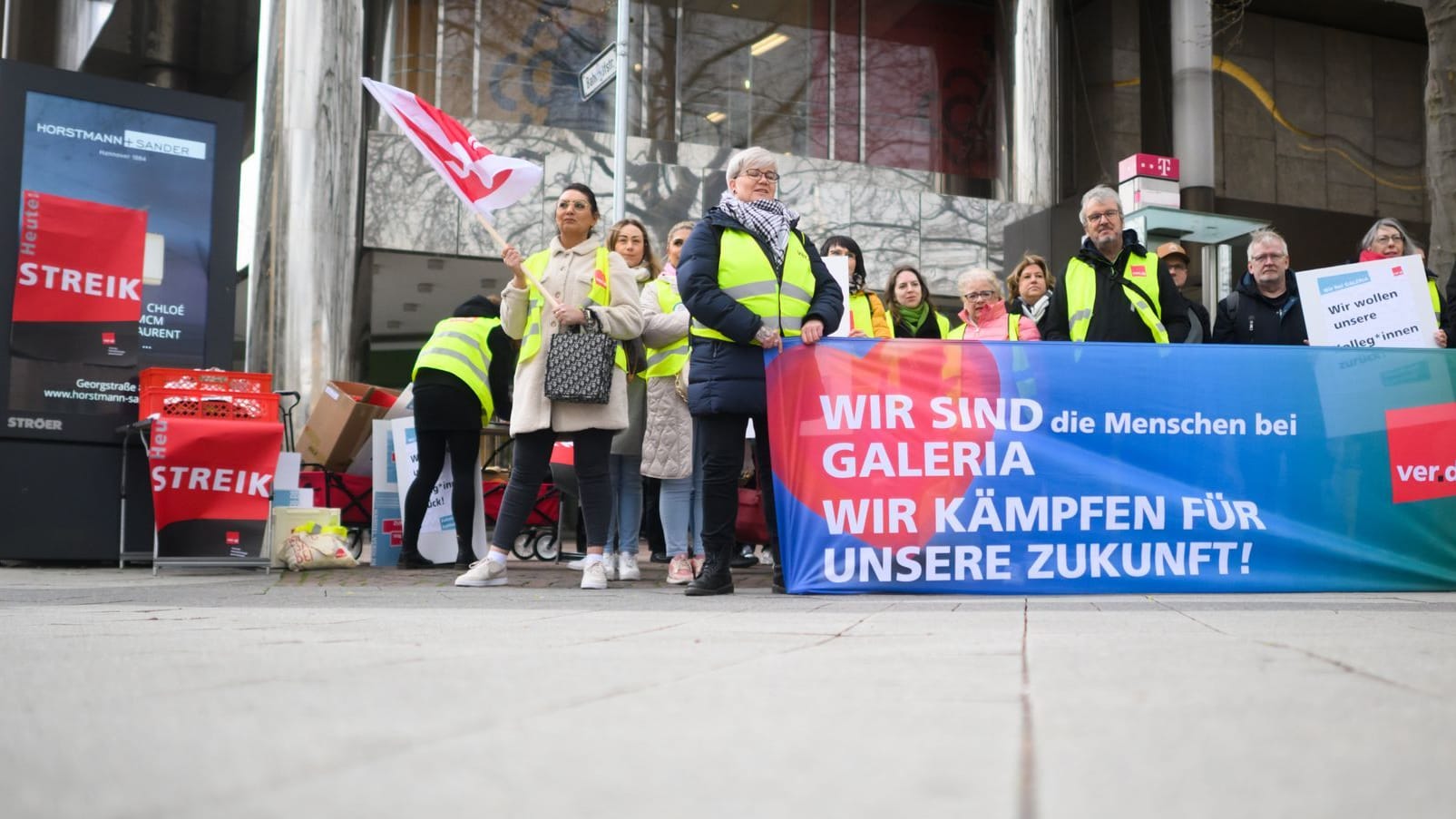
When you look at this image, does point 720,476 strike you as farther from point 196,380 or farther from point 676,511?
point 196,380

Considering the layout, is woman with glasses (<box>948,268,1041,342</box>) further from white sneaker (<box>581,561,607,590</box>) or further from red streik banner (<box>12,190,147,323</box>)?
red streik banner (<box>12,190,147,323</box>)

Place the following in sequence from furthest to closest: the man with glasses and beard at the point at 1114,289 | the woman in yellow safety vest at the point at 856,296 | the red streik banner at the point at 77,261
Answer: the red streik banner at the point at 77,261 → the woman in yellow safety vest at the point at 856,296 → the man with glasses and beard at the point at 1114,289

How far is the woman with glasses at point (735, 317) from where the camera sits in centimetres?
568

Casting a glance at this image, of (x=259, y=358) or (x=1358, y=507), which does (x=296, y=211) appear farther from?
(x=1358, y=507)

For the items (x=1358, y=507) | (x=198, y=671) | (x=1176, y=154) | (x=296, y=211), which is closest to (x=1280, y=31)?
(x=1176, y=154)

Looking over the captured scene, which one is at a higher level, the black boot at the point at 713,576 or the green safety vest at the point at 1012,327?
the green safety vest at the point at 1012,327

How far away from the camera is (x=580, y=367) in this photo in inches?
239

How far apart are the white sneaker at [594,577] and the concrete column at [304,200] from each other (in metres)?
7.71

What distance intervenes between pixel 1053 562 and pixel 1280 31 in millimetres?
19733

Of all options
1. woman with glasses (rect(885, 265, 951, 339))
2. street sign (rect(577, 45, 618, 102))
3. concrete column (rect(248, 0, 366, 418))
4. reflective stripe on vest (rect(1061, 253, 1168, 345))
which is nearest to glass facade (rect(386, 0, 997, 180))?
concrete column (rect(248, 0, 366, 418))

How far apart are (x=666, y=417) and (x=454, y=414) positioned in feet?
4.64

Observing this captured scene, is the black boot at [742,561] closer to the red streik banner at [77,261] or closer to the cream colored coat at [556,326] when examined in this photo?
the cream colored coat at [556,326]

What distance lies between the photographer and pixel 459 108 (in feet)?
51.8

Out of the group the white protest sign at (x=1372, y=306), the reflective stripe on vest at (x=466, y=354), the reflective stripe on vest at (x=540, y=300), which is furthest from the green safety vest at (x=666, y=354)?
the white protest sign at (x=1372, y=306)
